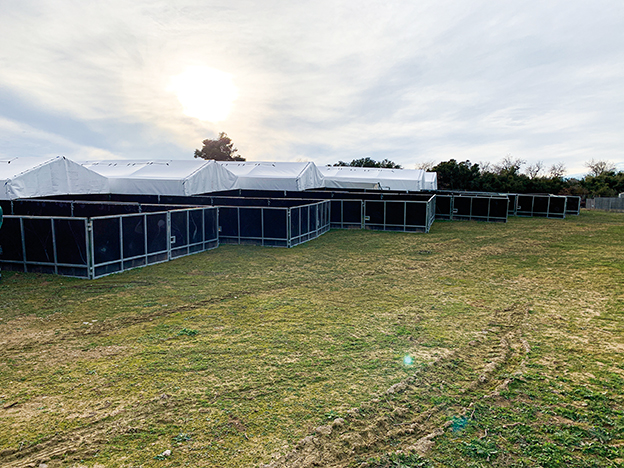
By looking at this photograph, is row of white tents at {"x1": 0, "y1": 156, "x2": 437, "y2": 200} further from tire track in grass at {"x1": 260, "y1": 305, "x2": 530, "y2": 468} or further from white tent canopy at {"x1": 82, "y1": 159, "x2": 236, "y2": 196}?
tire track in grass at {"x1": 260, "y1": 305, "x2": 530, "y2": 468}

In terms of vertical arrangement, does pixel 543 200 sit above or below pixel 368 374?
above

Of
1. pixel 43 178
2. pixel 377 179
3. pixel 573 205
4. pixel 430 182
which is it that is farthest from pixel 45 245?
pixel 573 205

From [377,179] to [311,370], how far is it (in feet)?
110

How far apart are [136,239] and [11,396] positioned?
29.1ft

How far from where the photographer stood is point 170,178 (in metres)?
25.3

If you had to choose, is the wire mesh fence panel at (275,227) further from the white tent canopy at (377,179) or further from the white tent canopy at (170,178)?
the white tent canopy at (377,179)

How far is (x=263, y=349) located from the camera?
7.51m

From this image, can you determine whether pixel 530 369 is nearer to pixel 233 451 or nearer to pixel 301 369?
pixel 301 369

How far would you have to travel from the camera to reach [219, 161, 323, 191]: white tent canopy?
1211 inches

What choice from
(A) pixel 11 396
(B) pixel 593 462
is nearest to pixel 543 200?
(B) pixel 593 462

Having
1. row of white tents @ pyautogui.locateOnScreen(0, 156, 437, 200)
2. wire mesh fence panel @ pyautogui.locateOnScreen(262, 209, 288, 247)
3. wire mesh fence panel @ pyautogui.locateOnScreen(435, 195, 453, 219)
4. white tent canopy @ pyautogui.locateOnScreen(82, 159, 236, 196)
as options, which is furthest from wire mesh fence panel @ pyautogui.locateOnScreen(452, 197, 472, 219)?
wire mesh fence panel @ pyautogui.locateOnScreen(262, 209, 288, 247)

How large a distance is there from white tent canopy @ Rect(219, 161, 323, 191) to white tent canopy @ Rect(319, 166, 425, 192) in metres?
5.15

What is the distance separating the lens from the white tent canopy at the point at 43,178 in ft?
63.0

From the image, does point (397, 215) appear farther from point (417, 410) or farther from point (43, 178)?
point (417, 410)
